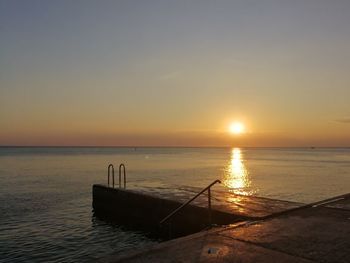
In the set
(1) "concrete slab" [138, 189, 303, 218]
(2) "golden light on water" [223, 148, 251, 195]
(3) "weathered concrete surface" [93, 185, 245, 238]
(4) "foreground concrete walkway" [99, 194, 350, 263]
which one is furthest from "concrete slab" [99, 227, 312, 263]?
(2) "golden light on water" [223, 148, 251, 195]

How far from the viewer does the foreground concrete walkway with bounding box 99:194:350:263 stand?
6.93 meters

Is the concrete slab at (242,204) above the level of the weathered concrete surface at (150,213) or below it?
above

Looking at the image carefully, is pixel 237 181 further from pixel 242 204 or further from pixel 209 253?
pixel 209 253

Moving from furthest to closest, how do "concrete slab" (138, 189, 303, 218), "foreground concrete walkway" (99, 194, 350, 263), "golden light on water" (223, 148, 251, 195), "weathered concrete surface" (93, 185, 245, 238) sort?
"golden light on water" (223, 148, 251, 195), "weathered concrete surface" (93, 185, 245, 238), "concrete slab" (138, 189, 303, 218), "foreground concrete walkway" (99, 194, 350, 263)

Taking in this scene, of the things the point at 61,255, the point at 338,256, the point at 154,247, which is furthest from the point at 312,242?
the point at 61,255

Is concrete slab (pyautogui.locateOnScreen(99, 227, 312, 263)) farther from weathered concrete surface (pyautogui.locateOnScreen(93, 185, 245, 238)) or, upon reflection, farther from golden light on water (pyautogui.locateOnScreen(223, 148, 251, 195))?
golden light on water (pyautogui.locateOnScreen(223, 148, 251, 195))

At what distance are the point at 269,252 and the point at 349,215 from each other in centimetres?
498

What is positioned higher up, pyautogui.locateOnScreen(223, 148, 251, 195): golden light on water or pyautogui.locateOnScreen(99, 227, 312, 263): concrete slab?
A: pyautogui.locateOnScreen(99, 227, 312, 263): concrete slab

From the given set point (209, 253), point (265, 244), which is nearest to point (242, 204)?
point (265, 244)

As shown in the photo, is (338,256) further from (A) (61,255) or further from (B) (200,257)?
(A) (61,255)

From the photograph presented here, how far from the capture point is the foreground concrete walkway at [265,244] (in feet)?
22.7

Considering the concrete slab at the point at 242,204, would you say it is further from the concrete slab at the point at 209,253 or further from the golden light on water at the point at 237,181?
the golden light on water at the point at 237,181

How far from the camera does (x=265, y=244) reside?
7859mm

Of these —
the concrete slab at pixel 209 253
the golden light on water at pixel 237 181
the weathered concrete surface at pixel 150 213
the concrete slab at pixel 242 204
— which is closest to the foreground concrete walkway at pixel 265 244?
the concrete slab at pixel 209 253
